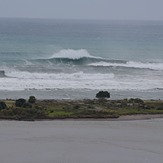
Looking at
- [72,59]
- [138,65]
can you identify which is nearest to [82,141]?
[138,65]

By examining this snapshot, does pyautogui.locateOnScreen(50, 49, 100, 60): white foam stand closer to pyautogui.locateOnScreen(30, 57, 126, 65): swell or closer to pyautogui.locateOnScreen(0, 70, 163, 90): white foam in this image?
pyautogui.locateOnScreen(30, 57, 126, 65): swell

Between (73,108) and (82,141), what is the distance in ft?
20.4

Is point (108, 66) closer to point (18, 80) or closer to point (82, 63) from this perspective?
point (82, 63)

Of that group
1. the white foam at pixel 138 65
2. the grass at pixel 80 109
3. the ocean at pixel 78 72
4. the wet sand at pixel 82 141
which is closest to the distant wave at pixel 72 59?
the ocean at pixel 78 72

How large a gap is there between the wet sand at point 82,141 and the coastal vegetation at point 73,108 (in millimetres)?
991

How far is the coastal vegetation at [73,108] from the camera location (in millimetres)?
29725

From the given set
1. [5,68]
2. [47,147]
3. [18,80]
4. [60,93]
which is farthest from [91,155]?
[5,68]

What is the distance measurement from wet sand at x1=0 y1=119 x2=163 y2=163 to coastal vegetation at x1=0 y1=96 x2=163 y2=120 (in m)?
0.99

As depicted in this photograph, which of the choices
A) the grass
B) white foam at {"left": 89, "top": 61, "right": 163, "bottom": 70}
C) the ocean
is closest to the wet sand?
the grass

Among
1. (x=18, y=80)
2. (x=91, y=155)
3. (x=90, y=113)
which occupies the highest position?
(x=18, y=80)

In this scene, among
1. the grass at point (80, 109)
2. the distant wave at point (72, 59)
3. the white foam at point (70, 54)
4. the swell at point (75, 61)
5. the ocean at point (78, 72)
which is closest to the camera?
the grass at point (80, 109)

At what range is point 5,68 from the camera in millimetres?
54938

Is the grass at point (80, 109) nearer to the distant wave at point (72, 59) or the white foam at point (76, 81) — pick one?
the white foam at point (76, 81)

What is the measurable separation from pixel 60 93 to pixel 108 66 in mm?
20662
